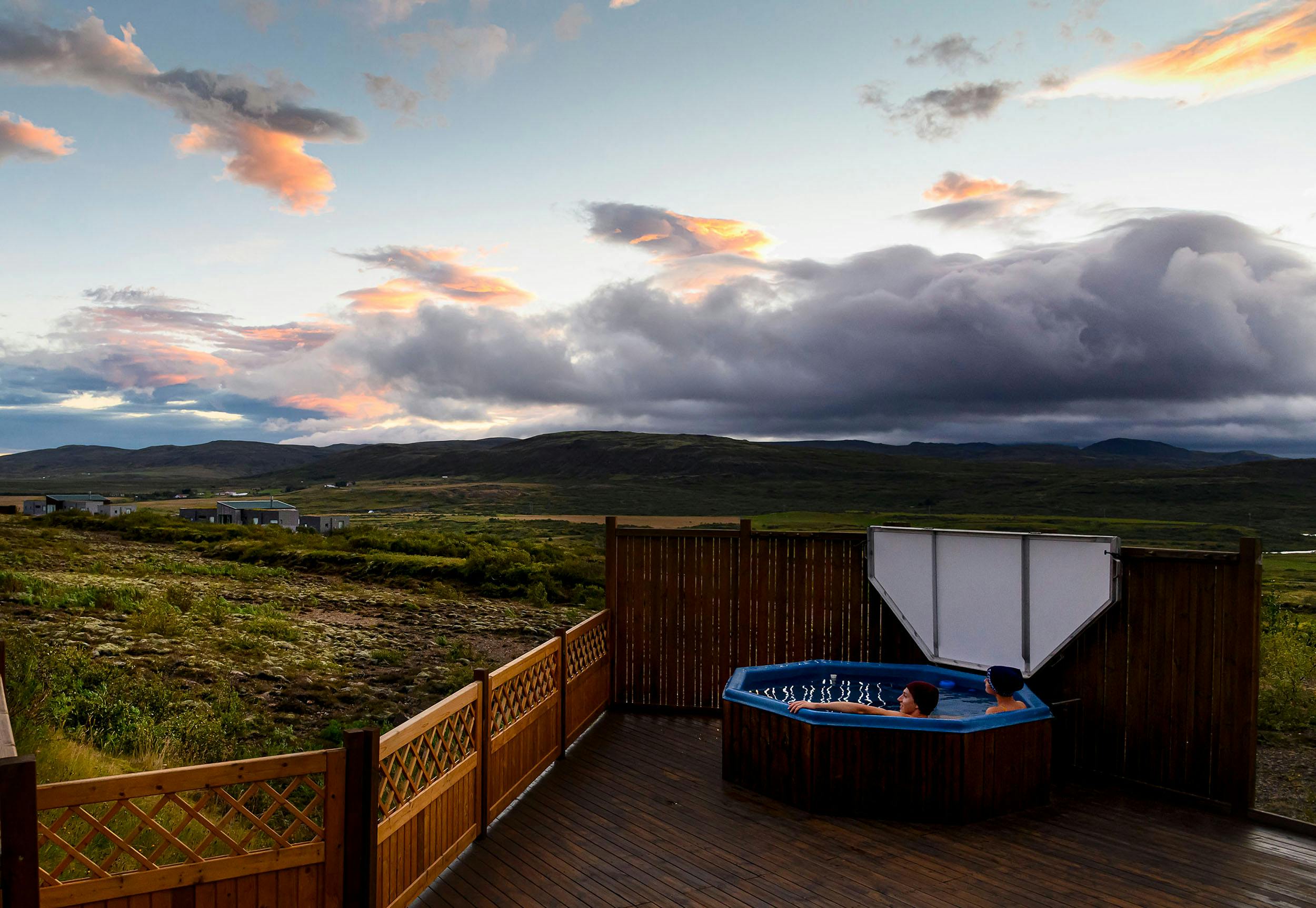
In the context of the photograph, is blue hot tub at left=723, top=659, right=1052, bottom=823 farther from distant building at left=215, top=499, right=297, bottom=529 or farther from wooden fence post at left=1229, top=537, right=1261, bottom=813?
distant building at left=215, top=499, right=297, bottom=529

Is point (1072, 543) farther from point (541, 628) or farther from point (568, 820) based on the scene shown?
point (541, 628)

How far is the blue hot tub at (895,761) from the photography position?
16.4 ft

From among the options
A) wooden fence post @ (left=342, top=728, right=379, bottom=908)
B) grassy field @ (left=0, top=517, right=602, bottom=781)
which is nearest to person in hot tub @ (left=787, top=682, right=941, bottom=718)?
wooden fence post @ (left=342, top=728, right=379, bottom=908)

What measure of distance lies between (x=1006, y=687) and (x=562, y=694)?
11.5 ft

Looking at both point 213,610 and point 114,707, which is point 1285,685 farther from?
point 213,610

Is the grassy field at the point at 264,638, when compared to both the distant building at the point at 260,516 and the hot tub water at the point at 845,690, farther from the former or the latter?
the distant building at the point at 260,516

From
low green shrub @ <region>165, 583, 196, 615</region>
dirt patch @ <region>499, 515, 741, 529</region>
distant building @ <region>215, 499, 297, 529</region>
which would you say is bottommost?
dirt patch @ <region>499, 515, 741, 529</region>

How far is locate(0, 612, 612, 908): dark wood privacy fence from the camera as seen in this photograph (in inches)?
98.3

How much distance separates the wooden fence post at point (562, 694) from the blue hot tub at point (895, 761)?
1.47 meters

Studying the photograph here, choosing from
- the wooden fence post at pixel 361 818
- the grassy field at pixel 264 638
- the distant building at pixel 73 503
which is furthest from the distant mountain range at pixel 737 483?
the wooden fence post at pixel 361 818

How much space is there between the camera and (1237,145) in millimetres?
9625

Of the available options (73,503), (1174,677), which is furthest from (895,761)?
(73,503)

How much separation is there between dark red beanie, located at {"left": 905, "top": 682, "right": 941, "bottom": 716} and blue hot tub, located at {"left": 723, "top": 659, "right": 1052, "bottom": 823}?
0.32 m

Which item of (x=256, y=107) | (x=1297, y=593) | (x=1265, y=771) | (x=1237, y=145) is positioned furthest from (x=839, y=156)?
(x=1297, y=593)
